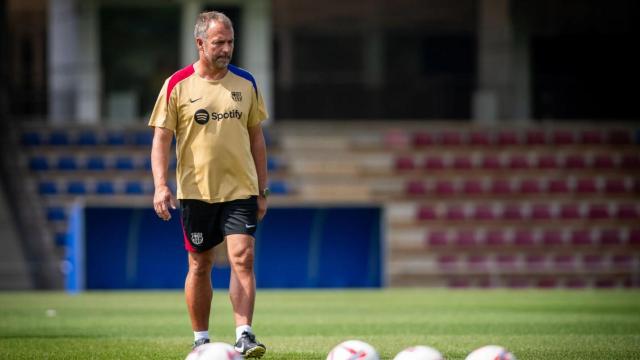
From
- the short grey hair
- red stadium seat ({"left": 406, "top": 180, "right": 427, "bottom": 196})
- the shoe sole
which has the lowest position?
red stadium seat ({"left": 406, "top": 180, "right": 427, "bottom": 196})

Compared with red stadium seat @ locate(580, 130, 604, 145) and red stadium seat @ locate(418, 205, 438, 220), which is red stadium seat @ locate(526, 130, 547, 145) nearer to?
red stadium seat @ locate(580, 130, 604, 145)

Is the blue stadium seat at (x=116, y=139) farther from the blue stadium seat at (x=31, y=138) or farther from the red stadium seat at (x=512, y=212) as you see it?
the red stadium seat at (x=512, y=212)

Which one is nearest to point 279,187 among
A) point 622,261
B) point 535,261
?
point 535,261

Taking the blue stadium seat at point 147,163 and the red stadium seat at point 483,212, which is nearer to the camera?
the red stadium seat at point 483,212

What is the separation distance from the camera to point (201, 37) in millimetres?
7102

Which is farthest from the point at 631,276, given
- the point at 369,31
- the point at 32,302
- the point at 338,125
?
the point at 32,302

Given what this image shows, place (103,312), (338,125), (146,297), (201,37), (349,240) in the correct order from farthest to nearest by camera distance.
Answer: (338,125) → (349,240) → (146,297) → (103,312) → (201,37)

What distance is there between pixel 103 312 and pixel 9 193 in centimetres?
1099

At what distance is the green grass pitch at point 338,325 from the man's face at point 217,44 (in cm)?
185

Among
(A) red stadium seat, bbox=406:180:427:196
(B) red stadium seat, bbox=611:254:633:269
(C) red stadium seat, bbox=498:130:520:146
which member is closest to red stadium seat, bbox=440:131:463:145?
(C) red stadium seat, bbox=498:130:520:146

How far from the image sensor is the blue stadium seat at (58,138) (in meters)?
24.2

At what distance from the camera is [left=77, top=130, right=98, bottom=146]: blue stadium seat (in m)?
24.3

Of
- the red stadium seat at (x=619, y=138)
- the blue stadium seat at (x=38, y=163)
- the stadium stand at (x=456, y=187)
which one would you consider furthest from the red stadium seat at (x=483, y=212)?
the blue stadium seat at (x=38, y=163)

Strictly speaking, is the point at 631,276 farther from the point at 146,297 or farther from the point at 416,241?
the point at 146,297
